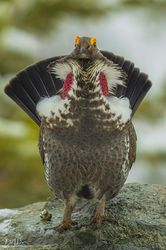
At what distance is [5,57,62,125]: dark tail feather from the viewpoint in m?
5.50

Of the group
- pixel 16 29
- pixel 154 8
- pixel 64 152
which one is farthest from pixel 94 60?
pixel 154 8

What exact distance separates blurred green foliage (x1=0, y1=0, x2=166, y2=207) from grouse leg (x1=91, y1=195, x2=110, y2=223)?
2.90 metres

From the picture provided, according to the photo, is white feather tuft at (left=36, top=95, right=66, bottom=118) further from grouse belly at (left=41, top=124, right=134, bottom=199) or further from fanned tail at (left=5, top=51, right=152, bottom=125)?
fanned tail at (left=5, top=51, right=152, bottom=125)

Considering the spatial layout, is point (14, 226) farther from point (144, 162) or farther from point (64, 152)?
point (144, 162)

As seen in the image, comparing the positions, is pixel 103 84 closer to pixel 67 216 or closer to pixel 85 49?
pixel 85 49

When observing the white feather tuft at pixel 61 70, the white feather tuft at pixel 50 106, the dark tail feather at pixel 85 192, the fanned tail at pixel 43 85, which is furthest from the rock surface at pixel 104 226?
the white feather tuft at pixel 61 70

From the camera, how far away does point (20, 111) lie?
946cm

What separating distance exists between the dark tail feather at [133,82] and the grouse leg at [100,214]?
0.66 metres

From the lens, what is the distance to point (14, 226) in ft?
17.7

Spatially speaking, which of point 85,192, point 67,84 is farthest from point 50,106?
point 85,192

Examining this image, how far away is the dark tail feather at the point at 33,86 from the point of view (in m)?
5.50

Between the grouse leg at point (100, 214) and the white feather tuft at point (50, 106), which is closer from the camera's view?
the white feather tuft at point (50, 106)

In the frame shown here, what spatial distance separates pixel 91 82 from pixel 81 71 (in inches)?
4.6

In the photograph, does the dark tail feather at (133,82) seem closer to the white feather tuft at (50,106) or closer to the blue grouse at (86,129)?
the blue grouse at (86,129)
